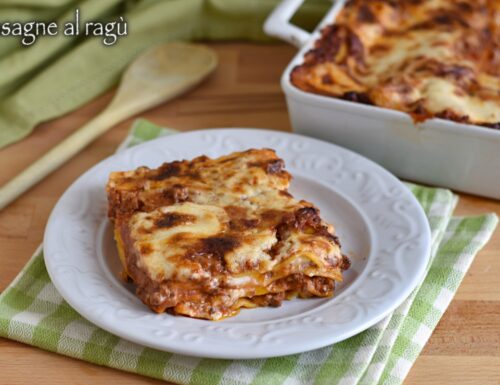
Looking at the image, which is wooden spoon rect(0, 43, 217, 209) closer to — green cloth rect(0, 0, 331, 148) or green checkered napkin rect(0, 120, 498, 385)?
green cloth rect(0, 0, 331, 148)

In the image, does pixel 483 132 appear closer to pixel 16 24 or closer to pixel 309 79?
pixel 309 79

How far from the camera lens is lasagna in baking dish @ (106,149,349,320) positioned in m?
1.46

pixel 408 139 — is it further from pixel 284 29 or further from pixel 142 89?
pixel 142 89

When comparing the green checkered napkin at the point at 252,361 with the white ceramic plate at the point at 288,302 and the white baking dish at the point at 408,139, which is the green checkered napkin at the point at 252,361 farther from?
the white baking dish at the point at 408,139

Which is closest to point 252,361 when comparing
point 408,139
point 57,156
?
point 408,139

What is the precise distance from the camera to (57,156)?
6.67 feet

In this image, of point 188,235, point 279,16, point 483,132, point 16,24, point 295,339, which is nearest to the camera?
point 295,339

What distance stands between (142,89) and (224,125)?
0.82ft

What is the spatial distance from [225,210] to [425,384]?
0.48 m

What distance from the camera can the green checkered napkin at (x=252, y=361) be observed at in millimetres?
1437

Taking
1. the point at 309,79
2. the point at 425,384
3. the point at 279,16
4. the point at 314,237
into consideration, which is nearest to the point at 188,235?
the point at 314,237

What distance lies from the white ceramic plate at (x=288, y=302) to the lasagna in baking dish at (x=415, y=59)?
17 cm

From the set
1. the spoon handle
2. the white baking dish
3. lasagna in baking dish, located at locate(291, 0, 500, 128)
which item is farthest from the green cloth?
the white baking dish

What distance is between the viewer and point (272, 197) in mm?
1646
